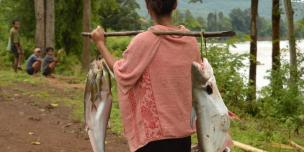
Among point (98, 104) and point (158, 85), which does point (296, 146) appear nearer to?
point (98, 104)

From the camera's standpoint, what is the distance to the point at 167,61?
329cm

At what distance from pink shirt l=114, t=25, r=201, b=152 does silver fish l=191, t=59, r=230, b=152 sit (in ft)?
0.17

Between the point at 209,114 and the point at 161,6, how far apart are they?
631 millimetres

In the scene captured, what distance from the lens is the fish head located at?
3.31 meters

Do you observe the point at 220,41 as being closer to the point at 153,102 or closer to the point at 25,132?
the point at 25,132

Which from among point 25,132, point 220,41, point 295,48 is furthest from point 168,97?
point 295,48

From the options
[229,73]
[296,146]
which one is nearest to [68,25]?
[229,73]

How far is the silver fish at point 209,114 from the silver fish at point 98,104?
0.67 metres

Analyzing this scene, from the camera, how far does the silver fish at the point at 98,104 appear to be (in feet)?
12.8

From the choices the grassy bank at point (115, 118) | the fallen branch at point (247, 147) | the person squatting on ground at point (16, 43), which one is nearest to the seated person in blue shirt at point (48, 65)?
the grassy bank at point (115, 118)

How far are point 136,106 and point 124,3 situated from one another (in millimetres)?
44933

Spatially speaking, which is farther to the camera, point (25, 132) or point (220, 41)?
point (220, 41)

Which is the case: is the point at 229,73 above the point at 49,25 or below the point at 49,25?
below

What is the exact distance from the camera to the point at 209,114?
11.3 feet
